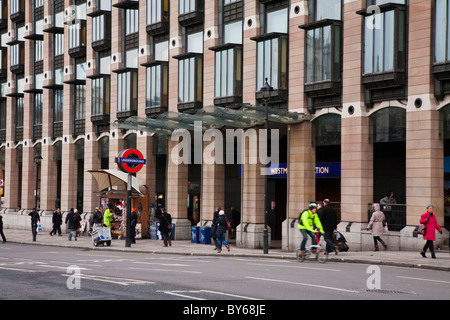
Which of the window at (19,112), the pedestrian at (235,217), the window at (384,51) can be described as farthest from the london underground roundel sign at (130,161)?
the window at (19,112)

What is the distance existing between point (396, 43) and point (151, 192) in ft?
61.9

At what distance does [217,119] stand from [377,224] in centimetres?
860

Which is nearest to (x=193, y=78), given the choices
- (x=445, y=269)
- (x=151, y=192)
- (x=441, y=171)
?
(x=151, y=192)

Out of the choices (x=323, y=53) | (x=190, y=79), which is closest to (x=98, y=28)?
(x=190, y=79)

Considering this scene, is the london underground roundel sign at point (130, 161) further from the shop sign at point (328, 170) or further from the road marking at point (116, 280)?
the road marking at point (116, 280)

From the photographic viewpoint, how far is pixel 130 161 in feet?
112

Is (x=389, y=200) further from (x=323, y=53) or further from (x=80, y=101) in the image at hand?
(x=80, y=101)

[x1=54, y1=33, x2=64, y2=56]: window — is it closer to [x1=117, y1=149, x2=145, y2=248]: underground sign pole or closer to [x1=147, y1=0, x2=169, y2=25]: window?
[x1=147, y1=0, x2=169, y2=25]: window

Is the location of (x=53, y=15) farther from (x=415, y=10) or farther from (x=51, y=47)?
→ (x=415, y=10)

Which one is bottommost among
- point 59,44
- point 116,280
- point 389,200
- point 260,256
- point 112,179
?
point 260,256

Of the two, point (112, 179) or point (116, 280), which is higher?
point (112, 179)

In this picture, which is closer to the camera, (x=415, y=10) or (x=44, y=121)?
(x=415, y=10)

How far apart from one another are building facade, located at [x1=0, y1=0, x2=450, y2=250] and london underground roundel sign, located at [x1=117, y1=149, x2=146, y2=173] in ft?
6.84

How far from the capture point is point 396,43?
90.4ft
